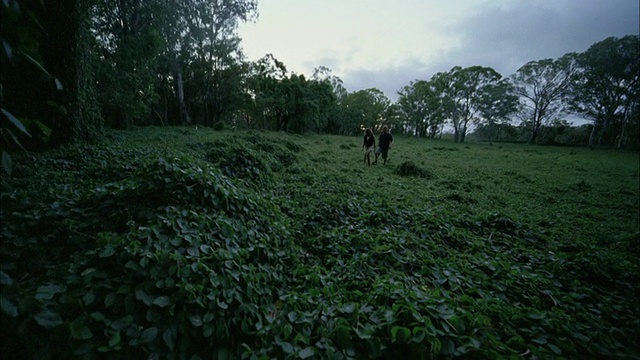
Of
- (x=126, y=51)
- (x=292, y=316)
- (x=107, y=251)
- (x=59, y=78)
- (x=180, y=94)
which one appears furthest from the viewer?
(x=180, y=94)

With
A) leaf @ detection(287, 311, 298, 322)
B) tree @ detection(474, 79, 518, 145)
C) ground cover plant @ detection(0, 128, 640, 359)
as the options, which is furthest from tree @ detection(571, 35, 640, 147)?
leaf @ detection(287, 311, 298, 322)

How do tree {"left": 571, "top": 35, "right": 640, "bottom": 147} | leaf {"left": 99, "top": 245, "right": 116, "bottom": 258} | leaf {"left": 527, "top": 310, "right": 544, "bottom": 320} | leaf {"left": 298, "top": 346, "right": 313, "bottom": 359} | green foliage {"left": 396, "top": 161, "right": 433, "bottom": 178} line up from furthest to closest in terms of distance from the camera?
tree {"left": 571, "top": 35, "right": 640, "bottom": 147}, green foliage {"left": 396, "top": 161, "right": 433, "bottom": 178}, leaf {"left": 527, "top": 310, "right": 544, "bottom": 320}, leaf {"left": 99, "top": 245, "right": 116, "bottom": 258}, leaf {"left": 298, "top": 346, "right": 313, "bottom": 359}

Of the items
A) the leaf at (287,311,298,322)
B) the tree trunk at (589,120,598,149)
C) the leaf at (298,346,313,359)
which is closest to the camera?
the leaf at (298,346,313,359)

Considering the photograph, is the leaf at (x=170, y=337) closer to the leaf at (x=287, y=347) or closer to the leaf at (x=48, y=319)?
the leaf at (x=48, y=319)

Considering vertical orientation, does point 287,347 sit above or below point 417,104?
below

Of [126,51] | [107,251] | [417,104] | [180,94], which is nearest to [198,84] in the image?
[180,94]

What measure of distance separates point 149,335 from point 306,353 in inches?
47.7

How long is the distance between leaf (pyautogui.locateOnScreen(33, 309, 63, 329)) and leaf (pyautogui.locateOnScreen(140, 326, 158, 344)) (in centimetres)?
51

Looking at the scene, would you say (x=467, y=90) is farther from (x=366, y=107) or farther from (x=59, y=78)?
(x=59, y=78)

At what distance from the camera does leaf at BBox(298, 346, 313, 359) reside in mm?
1946

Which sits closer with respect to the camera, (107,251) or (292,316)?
(107,251)

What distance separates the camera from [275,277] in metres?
3.06

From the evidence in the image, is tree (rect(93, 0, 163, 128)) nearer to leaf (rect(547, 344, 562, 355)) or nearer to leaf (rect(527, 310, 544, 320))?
leaf (rect(527, 310, 544, 320))

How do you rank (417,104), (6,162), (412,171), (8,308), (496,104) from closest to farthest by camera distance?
(6,162) < (8,308) < (412,171) < (496,104) < (417,104)
